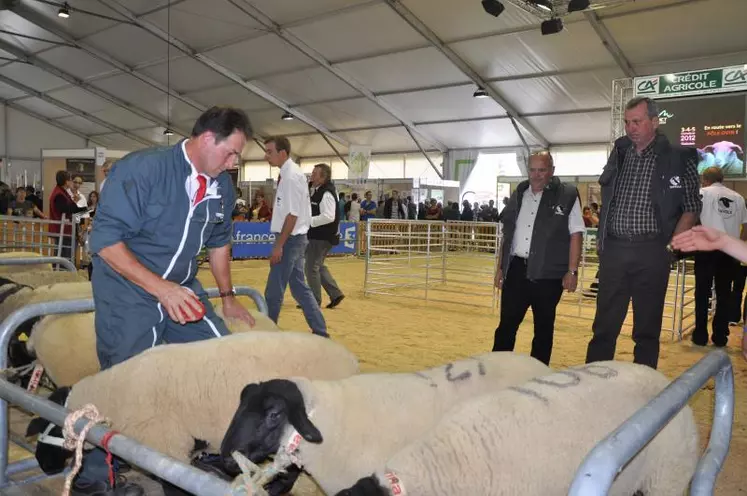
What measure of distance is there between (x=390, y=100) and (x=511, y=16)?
Answer: 24.1ft

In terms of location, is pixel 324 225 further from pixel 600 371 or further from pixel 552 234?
pixel 600 371

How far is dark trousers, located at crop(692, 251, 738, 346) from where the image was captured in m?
5.99

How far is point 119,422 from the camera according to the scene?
2.06 m

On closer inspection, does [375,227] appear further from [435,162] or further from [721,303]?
[721,303]

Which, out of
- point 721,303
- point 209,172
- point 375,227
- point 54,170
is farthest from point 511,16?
point 209,172

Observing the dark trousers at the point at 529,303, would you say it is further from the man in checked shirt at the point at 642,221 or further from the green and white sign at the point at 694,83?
the green and white sign at the point at 694,83

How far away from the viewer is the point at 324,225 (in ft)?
21.3

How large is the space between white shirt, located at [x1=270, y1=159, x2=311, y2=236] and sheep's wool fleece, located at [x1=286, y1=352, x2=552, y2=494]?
2.79m

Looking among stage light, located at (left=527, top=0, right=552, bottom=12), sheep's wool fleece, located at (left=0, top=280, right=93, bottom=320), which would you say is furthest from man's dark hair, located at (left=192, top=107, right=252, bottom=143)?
stage light, located at (left=527, top=0, right=552, bottom=12)

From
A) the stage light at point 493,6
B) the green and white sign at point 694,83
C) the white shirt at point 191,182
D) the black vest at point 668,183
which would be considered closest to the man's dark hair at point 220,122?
the white shirt at point 191,182

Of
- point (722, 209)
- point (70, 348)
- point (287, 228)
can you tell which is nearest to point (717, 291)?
point (722, 209)

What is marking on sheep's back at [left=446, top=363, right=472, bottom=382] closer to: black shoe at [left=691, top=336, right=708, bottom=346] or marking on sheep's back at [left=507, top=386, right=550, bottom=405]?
marking on sheep's back at [left=507, top=386, right=550, bottom=405]

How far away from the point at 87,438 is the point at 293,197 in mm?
3583

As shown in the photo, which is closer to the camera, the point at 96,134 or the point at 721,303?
the point at 721,303
